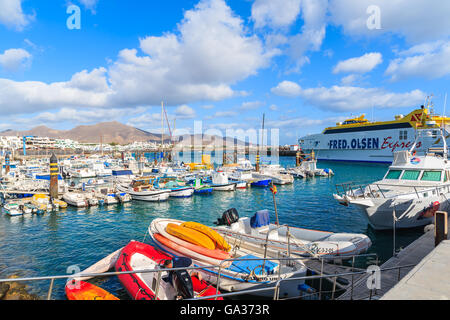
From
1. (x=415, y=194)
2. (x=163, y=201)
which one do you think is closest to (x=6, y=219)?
(x=163, y=201)

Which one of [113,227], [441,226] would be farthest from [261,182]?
[441,226]

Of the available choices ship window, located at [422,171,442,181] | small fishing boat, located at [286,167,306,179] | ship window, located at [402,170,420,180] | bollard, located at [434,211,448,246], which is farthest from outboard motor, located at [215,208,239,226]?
small fishing boat, located at [286,167,306,179]

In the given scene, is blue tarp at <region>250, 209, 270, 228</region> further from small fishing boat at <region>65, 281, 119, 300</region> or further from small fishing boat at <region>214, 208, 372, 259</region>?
small fishing boat at <region>65, 281, 119, 300</region>

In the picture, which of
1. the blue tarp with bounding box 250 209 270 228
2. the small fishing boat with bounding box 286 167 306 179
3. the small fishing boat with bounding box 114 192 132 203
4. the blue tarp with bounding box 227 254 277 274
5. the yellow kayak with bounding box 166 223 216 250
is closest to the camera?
the blue tarp with bounding box 227 254 277 274

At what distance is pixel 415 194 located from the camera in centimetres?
1571

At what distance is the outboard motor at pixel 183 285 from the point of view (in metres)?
8.05

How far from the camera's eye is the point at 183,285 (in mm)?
8086

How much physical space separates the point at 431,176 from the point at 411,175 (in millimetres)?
1145

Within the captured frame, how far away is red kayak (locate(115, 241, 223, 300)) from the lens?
27.0 ft

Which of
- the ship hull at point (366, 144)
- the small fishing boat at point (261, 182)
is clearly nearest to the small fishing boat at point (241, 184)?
the small fishing boat at point (261, 182)

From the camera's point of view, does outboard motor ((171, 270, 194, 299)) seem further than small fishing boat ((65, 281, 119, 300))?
No

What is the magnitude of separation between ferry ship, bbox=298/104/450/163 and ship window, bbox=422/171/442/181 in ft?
174

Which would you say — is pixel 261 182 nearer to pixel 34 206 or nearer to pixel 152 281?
pixel 34 206
